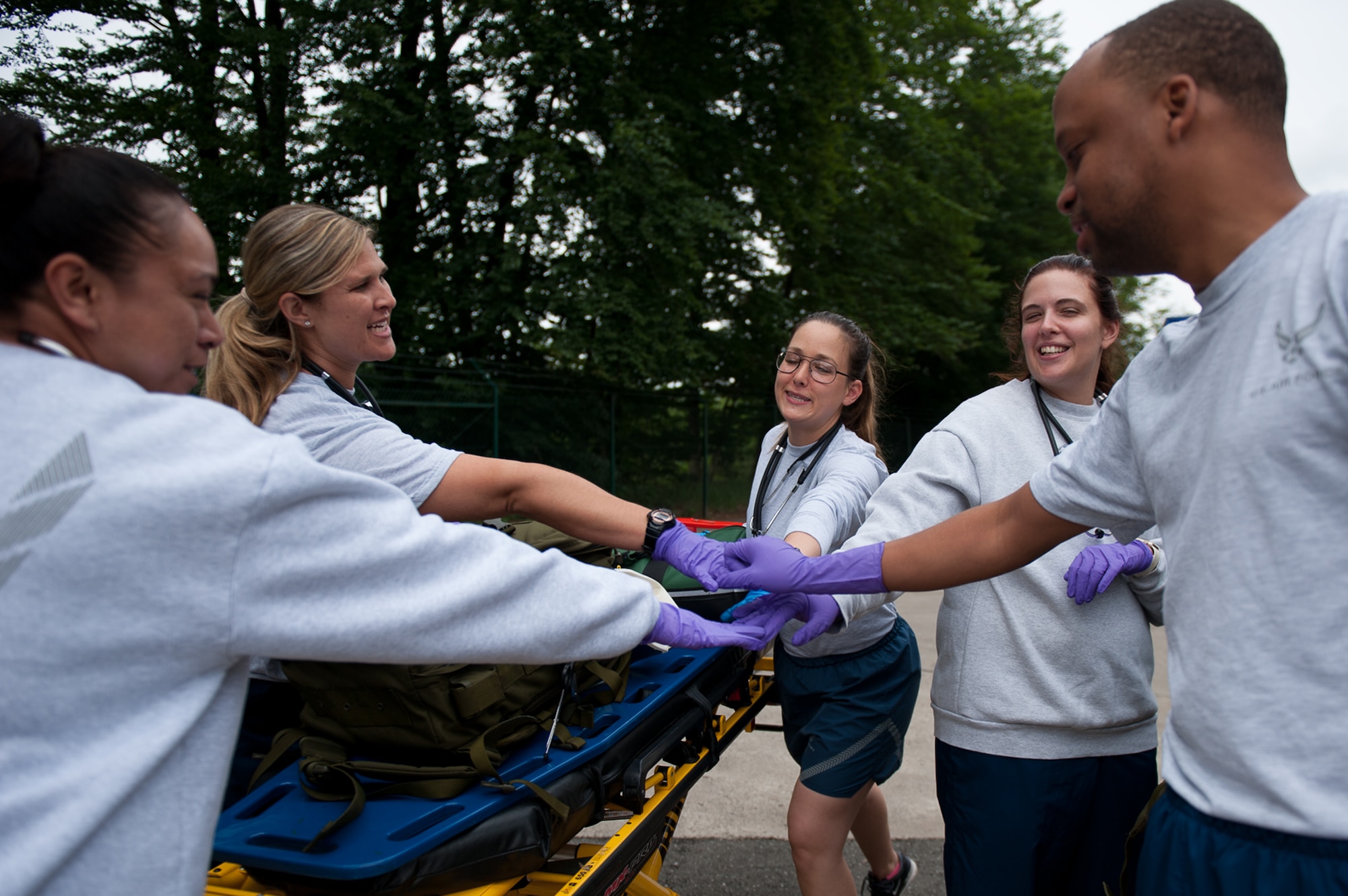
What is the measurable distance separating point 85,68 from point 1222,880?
1288 cm

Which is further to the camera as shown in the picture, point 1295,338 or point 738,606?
point 738,606

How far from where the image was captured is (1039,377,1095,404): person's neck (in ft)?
7.30

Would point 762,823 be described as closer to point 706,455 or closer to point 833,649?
point 833,649

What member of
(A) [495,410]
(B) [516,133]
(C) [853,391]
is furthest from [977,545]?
(B) [516,133]

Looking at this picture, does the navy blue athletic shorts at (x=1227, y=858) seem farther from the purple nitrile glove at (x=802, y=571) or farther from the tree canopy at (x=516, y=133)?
the tree canopy at (x=516, y=133)

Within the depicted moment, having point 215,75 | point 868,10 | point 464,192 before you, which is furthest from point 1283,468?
point 868,10

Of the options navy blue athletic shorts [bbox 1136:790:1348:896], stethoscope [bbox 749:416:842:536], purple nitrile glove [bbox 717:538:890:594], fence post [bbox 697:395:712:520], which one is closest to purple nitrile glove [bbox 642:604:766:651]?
purple nitrile glove [bbox 717:538:890:594]

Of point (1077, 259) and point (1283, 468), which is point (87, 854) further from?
point (1077, 259)

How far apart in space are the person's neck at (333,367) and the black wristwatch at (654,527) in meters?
0.79

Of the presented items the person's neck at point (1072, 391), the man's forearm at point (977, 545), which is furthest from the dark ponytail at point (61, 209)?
the person's neck at point (1072, 391)

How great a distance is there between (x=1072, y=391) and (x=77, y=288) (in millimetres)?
2076

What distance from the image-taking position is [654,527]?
2.21 metres

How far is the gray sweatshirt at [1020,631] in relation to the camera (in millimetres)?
1989

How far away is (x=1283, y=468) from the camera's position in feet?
3.48
